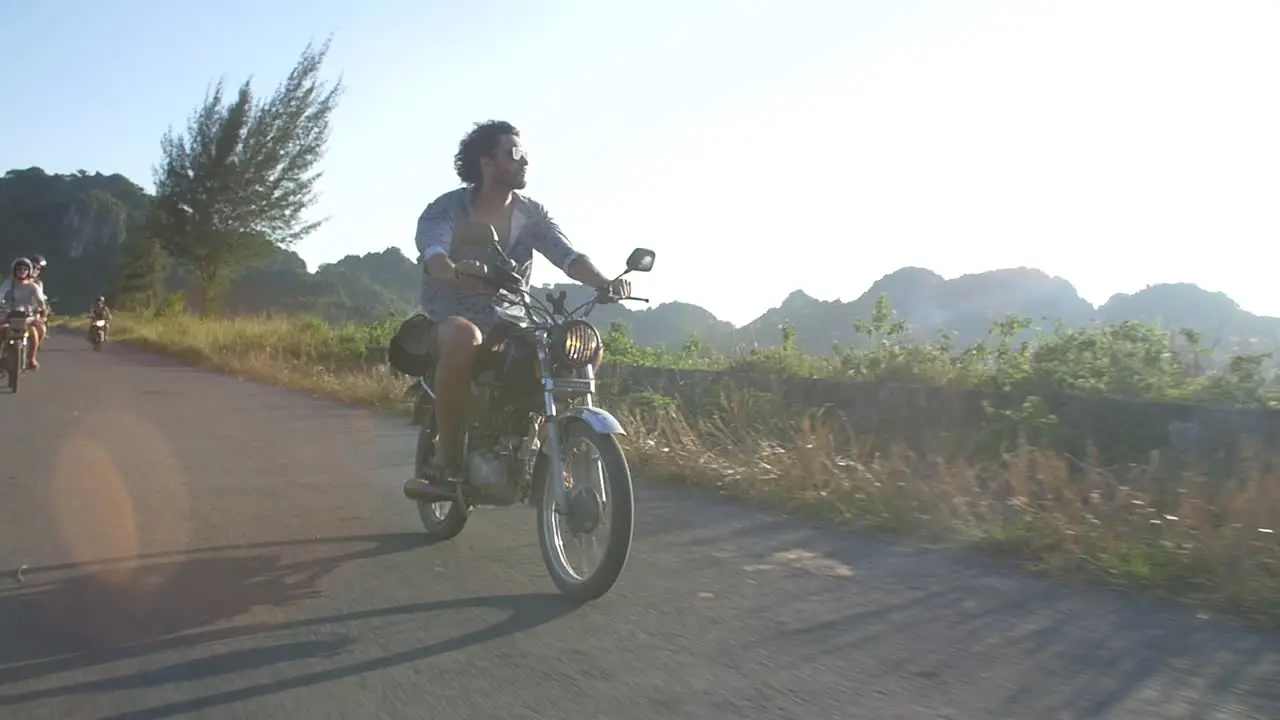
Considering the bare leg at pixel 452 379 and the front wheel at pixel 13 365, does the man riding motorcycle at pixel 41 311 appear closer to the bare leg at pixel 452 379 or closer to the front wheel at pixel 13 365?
the front wheel at pixel 13 365

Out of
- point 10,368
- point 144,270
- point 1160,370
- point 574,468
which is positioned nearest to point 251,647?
point 574,468

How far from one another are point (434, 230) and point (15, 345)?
11.7 m

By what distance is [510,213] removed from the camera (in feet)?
16.7

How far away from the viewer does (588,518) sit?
4.18 metres

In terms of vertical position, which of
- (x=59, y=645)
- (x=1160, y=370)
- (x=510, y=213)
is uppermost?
(x=510, y=213)

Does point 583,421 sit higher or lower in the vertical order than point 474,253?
lower

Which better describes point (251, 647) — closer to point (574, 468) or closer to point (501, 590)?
point (501, 590)

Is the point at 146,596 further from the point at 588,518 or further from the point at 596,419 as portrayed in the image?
the point at 596,419

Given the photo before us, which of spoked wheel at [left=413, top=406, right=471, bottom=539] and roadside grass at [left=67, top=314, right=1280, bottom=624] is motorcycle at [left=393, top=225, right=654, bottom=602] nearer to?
spoked wheel at [left=413, top=406, right=471, bottom=539]

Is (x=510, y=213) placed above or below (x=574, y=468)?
above

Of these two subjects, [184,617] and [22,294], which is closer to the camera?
[184,617]

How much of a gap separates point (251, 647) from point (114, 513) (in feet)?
8.86

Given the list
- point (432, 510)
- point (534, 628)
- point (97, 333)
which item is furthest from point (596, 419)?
point (97, 333)

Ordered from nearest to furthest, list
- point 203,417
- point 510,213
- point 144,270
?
point 510,213
point 203,417
point 144,270
